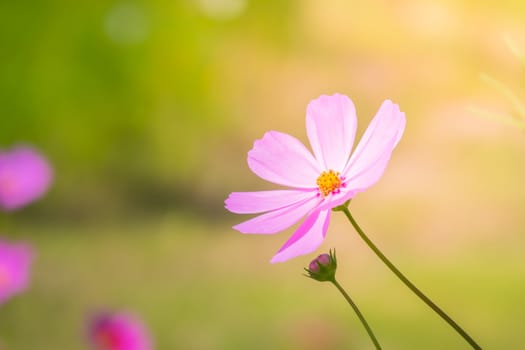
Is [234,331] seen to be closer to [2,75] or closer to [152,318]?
[152,318]

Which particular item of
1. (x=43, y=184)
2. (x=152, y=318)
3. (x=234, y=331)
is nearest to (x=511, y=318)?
(x=234, y=331)

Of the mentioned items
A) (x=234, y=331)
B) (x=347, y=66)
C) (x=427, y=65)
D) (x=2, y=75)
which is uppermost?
(x=2, y=75)

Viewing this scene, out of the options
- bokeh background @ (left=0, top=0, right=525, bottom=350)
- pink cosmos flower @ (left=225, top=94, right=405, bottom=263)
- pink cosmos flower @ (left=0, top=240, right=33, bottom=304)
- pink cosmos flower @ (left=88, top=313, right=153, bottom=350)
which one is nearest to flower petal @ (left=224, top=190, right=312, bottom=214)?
pink cosmos flower @ (left=225, top=94, right=405, bottom=263)

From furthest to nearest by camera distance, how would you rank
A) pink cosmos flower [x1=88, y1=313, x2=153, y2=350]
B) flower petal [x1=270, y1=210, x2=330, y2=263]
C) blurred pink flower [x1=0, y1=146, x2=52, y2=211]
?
blurred pink flower [x1=0, y1=146, x2=52, y2=211] < pink cosmos flower [x1=88, y1=313, x2=153, y2=350] < flower petal [x1=270, y1=210, x2=330, y2=263]

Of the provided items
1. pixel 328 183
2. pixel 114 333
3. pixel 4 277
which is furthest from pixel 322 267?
pixel 4 277

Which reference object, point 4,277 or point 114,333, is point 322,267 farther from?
point 4,277

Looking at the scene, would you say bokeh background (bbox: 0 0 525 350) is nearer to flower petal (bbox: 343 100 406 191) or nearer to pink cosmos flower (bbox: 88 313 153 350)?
pink cosmos flower (bbox: 88 313 153 350)
